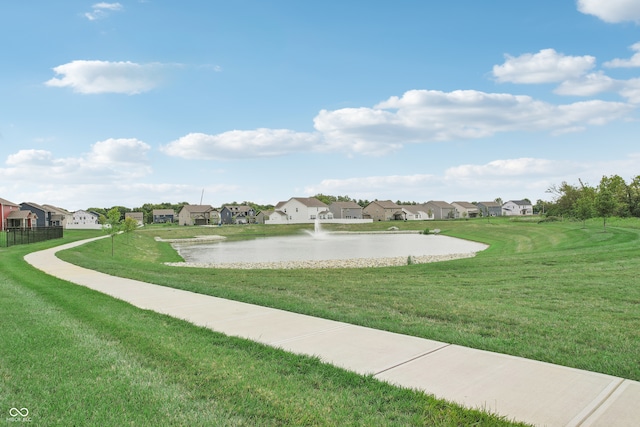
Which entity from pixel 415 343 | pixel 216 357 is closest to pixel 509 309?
pixel 415 343

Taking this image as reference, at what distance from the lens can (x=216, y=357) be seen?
192 inches

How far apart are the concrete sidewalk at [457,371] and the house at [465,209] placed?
126 m

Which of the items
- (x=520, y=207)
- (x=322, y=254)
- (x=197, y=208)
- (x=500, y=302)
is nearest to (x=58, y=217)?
(x=197, y=208)

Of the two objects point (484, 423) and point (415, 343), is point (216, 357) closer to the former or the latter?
point (415, 343)

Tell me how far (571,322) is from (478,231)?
55.0 meters

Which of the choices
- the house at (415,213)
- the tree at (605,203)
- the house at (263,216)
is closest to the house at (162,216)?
the house at (263,216)

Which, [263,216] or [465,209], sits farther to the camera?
[465,209]

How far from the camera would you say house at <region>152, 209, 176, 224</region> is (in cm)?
12219

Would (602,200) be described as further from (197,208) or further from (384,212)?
(197,208)

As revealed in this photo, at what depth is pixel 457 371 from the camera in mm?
4379

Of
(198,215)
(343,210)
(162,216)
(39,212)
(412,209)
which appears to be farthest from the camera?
(162,216)

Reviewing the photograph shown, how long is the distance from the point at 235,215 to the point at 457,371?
114 metres

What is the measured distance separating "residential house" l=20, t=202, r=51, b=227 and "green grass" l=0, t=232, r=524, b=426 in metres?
69.3

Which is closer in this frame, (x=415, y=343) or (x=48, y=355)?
(x=48, y=355)
